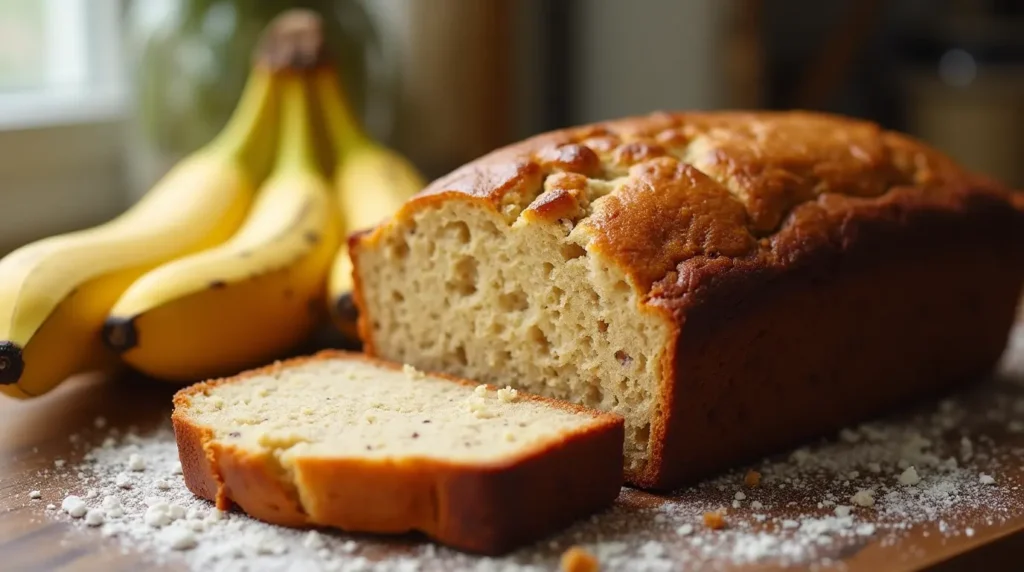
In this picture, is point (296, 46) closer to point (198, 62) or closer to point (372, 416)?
point (198, 62)

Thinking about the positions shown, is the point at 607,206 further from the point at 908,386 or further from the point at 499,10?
the point at 499,10

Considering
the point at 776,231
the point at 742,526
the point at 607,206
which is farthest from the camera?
the point at 776,231

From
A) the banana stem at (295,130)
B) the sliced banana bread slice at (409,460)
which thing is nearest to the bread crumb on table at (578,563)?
the sliced banana bread slice at (409,460)

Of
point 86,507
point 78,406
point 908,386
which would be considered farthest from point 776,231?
point 78,406

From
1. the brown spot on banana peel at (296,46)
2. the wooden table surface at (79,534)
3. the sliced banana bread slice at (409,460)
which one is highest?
the brown spot on banana peel at (296,46)

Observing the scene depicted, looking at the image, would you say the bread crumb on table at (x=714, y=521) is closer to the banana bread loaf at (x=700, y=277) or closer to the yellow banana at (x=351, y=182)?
the banana bread loaf at (x=700, y=277)

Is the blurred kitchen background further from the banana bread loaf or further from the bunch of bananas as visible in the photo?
the banana bread loaf

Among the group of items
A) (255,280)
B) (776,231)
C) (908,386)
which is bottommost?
(908,386)
